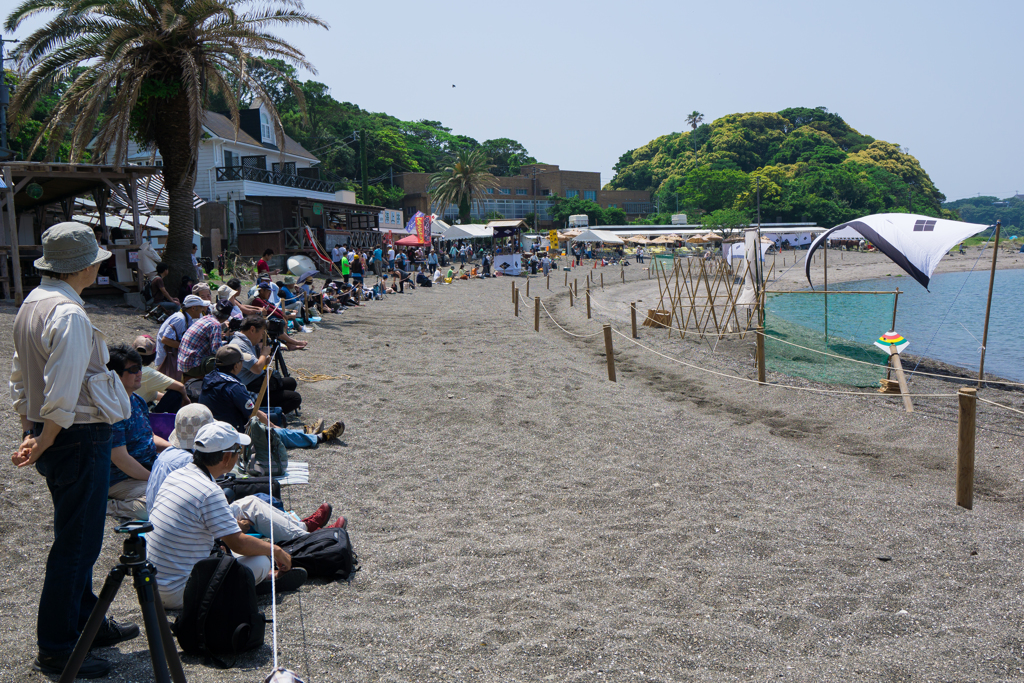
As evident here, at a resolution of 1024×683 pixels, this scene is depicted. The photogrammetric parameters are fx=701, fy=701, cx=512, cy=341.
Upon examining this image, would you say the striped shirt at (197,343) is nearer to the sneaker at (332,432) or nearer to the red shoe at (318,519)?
the sneaker at (332,432)

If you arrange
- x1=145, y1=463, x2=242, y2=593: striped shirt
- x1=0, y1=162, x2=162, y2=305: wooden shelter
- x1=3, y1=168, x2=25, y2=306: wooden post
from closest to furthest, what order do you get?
x1=145, y1=463, x2=242, y2=593: striped shirt, x1=3, y1=168, x2=25, y2=306: wooden post, x1=0, y1=162, x2=162, y2=305: wooden shelter

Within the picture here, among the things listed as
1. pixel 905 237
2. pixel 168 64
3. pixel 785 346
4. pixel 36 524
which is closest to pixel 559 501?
pixel 36 524

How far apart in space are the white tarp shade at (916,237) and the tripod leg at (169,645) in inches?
574

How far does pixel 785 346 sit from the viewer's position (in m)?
14.5

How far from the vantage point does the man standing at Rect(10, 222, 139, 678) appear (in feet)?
9.30

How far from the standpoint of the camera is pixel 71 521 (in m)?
2.94

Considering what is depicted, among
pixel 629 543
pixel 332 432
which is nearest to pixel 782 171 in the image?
pixel 332 432

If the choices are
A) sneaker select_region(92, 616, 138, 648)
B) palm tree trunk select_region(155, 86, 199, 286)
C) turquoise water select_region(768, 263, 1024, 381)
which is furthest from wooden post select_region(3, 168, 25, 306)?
turquoise water select_region(768, 263, 1024, 381)

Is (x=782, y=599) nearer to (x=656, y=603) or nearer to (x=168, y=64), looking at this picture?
(x=656, y=603)

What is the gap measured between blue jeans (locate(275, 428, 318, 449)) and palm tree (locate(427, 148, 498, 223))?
53.6 m

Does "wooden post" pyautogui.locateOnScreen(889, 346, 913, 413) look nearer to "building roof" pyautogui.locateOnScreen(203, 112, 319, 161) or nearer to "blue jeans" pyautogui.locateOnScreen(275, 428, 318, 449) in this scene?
"blue jeans" pyautogui.locateOnScreen(275, 428, 318, 449)

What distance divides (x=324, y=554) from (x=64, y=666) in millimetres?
1566

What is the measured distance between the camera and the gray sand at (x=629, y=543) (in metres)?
3.64

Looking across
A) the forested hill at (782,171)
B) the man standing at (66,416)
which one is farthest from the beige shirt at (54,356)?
the forested hill at (782,171)
